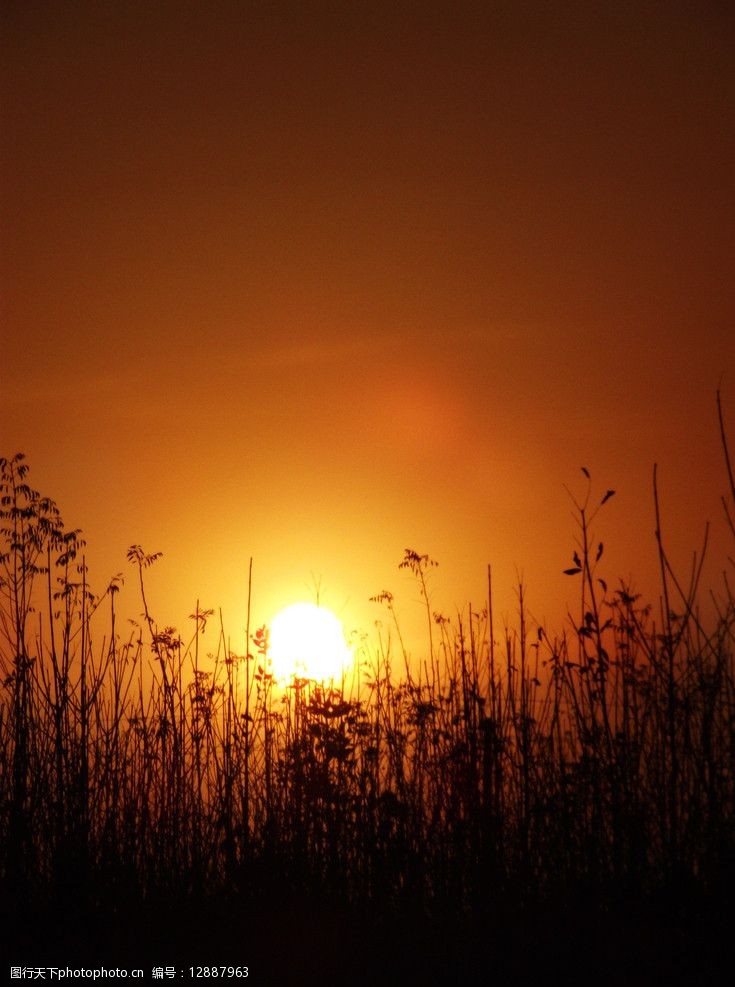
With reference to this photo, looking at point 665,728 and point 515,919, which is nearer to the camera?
point 515,919

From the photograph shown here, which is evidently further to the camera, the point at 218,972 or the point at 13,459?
the point at 13,459

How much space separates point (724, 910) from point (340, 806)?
4.86ft

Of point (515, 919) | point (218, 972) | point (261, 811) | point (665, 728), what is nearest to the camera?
point (218, 972)

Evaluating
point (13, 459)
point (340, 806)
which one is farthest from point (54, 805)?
point (13, 459)

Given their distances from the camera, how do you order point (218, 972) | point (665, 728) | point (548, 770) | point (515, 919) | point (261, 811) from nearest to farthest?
1. point (218, 972)
2. point (515, 919)
3. point (665, 728)
4. point (548, 770)
5. point (261, 811)

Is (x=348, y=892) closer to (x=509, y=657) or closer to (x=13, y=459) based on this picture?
(x=509, y=657)

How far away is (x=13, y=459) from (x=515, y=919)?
2.30 meters

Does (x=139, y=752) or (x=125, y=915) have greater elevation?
(x=139, y=752)

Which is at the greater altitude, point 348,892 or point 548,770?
point 548,770

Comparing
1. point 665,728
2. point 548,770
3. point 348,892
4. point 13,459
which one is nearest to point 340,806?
point 348,892

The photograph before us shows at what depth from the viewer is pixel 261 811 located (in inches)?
150

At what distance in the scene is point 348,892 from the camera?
3.50 m

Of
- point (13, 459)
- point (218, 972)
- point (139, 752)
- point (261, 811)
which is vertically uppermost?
point (13, 459)

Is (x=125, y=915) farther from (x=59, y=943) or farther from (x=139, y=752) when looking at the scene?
(x=139, y=752)
